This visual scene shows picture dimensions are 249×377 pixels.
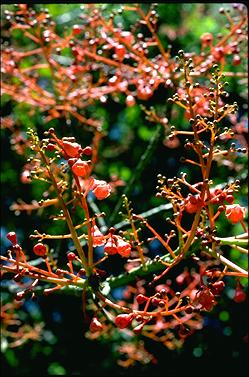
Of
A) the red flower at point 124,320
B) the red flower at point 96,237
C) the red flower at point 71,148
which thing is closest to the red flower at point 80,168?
the red flower at point 71,148

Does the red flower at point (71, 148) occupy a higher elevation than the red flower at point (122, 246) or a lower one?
higher

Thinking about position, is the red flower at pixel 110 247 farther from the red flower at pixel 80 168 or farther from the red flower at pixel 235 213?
the red flower at pixel 235 213

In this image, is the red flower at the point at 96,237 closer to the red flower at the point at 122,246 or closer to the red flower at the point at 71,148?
the red flower at the point at 122,246

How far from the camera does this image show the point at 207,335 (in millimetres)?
6770

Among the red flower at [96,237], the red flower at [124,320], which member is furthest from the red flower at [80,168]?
the red flower at [124,320]

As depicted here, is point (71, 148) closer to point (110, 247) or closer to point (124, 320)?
point (110, 247)

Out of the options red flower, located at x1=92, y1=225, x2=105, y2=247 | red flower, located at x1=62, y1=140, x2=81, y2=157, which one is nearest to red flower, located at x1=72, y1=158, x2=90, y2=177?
red flower, located at x1=62, y1=140, x2=81, y2=157

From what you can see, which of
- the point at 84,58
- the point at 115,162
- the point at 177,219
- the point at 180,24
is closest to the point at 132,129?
the point at 115,162

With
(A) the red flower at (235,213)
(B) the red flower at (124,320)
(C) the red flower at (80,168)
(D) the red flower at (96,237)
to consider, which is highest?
(C) the red flower at (80,168)

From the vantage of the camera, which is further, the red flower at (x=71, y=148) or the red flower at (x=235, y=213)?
the red flower at (x=235, y=213)

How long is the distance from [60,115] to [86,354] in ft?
11.7

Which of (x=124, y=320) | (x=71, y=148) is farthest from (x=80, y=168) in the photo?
(x=124, y=320)

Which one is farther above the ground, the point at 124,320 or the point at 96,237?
the point at 96,237

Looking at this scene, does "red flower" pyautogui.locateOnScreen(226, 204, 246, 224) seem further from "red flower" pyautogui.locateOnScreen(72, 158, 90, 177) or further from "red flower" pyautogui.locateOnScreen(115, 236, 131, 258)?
"red flower" pyautogui.locateOnScreen(72, 158, 90, 177)
